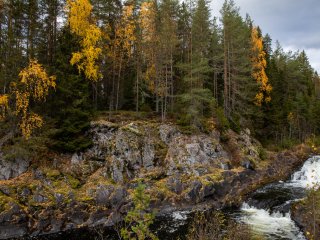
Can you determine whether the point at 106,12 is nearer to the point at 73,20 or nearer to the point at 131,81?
the point at 73,20

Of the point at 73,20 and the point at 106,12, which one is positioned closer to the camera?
the point at 73,20

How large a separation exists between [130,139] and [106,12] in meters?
14.7

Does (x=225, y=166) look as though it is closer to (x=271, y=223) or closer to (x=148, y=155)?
(x=148, y=155)

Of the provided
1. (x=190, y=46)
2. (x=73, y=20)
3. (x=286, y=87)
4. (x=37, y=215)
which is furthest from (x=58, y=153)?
(x=286, y=87)

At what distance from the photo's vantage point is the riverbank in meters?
20.5

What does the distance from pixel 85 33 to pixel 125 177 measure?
14074 mm

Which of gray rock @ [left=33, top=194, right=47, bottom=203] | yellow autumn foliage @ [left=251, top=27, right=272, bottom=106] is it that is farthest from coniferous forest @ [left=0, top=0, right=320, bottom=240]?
yellow autumn foliage @ [left=251, top=27, right=272, bottom=106]

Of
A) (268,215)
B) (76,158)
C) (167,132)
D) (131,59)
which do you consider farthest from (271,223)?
(131,59)

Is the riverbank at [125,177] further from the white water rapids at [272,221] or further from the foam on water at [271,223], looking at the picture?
the foam on water at [271,223]

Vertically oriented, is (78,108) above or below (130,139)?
above

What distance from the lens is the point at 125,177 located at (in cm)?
2511

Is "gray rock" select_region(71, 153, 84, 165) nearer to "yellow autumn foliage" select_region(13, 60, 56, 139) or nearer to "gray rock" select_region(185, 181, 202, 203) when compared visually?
"yellow autumn foliage" select_region(13, 60, 56, 139)

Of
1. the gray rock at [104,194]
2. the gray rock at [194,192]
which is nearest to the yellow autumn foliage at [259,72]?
the gray rock at [194,192]

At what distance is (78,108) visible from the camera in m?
26.2
